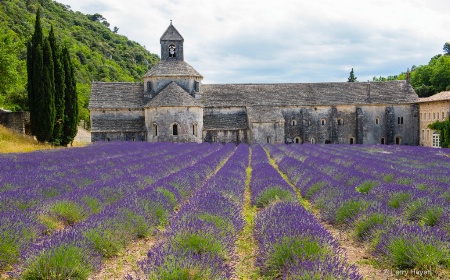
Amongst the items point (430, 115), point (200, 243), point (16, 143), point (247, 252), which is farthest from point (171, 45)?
point (200, 243)

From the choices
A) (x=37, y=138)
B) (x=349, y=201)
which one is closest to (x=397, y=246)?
(x=349, y=201)

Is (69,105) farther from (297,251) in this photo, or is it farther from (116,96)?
(297,251)

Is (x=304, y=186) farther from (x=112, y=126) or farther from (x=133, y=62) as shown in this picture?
(x=133, y=62)

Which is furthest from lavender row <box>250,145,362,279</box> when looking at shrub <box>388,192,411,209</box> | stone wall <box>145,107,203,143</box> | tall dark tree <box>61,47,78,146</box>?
stone wall <box>145,107,203,143</box>

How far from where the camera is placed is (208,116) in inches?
1639

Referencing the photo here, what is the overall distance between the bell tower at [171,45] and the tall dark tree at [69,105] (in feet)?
46.2

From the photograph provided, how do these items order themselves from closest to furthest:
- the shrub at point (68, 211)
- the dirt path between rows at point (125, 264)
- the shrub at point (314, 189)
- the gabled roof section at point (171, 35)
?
the dirt path between rows at point (125, 264) < the shrub at point (68, 211) < the shrub at point (314, 189) < the gabled roof section at point (171, 35)

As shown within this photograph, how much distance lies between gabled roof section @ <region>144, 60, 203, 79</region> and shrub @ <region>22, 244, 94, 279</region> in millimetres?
37000

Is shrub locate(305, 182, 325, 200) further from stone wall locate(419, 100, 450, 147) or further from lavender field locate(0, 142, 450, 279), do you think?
stone wall locate(419, 100, 450, 147)

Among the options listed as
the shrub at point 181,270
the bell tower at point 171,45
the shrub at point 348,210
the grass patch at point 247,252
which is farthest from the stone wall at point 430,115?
the shrub at point 181,270

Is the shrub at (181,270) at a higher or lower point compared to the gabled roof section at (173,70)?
lower

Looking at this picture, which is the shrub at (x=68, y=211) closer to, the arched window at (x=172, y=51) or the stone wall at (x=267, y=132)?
the stone wall at (x=267, y=132)

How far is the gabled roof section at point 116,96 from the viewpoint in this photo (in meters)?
40.4

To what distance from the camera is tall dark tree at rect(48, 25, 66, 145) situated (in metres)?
27.9
